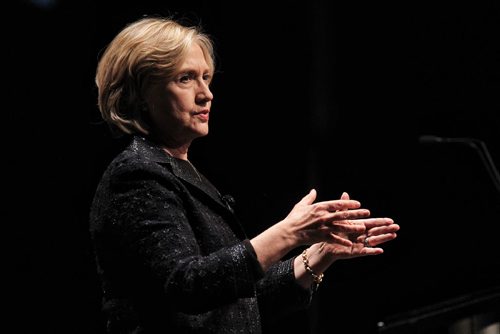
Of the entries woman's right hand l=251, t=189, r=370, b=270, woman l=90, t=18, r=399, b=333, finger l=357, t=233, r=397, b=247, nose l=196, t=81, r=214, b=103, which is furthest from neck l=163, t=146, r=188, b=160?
finger l=357, t=233, r=397, b=247

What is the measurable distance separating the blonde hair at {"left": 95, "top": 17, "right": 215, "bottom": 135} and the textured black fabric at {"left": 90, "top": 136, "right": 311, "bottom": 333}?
0.08 metres

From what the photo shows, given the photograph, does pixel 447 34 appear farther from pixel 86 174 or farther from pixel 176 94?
pixel 176 94

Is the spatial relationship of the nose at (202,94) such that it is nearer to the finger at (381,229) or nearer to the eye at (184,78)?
the eye at (184,78)

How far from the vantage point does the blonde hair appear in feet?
5.24

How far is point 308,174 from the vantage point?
2984 millimetres

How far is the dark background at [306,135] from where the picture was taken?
2.32 metres

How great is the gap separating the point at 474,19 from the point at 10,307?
2222mm

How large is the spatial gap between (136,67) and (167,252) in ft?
1.39

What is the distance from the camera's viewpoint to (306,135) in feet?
9.71

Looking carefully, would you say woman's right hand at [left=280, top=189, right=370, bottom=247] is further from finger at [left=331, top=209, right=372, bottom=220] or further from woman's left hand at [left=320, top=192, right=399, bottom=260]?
woman's left hand at [left=320, top=192, right=399, bottom=260]

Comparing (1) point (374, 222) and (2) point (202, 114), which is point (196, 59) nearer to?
(2) point (202, 114)

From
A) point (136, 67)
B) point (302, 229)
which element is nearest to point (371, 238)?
point (302, 229)

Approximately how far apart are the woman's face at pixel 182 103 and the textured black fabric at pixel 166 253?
0.05 meters

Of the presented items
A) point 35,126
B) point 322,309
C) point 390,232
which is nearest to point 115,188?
point 390,232
